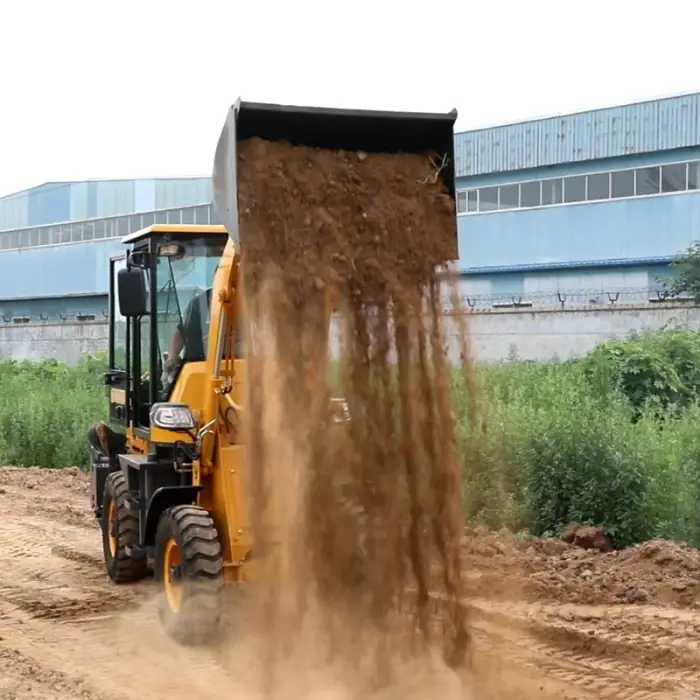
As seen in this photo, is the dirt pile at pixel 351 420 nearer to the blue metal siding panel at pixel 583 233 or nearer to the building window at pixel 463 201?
the blue metal siding panel at pixel 583 233

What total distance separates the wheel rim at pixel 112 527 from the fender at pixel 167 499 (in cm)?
112

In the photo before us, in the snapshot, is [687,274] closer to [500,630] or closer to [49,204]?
[500,630]

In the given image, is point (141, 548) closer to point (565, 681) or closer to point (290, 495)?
point (290, 495)

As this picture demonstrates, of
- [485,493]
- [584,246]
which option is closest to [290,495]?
[485,493]

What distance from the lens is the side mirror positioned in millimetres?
6323

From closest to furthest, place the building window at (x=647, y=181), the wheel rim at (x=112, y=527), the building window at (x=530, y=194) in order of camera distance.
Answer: the wheel rim at (x=112, y=527) → the building window at (x=647, y=181) → the building window at (x=530, y=194)

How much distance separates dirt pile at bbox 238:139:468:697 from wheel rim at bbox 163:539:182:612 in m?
0.97

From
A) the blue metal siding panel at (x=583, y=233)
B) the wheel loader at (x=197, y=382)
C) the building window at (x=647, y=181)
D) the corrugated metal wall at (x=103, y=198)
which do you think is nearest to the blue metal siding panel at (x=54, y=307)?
the corrugated metal wall at (x=103, y=198)

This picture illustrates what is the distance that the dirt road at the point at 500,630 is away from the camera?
5.28 meters

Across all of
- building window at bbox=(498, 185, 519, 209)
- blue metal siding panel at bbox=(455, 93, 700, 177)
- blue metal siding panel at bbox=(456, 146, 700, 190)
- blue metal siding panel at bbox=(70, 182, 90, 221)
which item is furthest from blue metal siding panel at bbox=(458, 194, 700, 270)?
blue metal siding panel at bbox=(70, 182, 90, 221)

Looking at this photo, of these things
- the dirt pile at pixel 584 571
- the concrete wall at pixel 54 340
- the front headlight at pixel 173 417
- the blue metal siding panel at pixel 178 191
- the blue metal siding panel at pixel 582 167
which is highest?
the blue metal siding panel at pixel 178 191

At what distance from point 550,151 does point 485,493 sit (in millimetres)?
26873

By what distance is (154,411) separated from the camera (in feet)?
20.2

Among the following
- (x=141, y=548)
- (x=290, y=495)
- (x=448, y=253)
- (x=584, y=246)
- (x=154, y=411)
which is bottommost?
(x=141, y=548)
